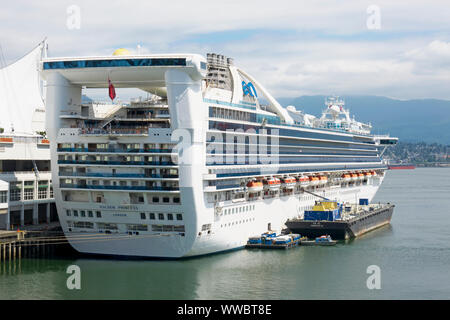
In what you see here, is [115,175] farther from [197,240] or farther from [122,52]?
[122,52]

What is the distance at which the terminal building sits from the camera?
53.6 meters

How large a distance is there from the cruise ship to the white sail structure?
18.6 meters

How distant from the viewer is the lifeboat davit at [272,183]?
55.8 meters

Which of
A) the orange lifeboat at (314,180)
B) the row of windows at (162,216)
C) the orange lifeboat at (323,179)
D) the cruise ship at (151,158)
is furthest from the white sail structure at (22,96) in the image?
the orange lifeboat at (323,179)

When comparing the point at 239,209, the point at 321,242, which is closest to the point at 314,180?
the point at 321,242

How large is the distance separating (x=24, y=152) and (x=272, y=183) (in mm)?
21267

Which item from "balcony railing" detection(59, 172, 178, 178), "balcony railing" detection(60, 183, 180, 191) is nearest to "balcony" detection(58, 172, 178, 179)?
"balcony railing" detection(59, 172, 178, 178)

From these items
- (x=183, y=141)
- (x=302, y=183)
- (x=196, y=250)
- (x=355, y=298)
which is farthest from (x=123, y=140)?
(x=302, y=183)

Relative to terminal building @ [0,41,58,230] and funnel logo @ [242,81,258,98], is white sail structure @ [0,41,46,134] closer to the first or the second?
terminal building @ [0,41,58,230]

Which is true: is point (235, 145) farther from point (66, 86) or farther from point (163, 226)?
point (66, 86)

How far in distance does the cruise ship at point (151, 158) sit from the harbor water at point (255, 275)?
6.52 feet

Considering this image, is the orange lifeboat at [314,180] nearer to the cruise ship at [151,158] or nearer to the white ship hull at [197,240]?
the white ship hull at [197,240]

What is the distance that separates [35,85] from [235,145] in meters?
27.1

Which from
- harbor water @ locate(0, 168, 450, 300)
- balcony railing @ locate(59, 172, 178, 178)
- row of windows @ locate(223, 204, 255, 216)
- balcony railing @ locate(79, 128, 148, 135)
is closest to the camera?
harbor water @ locate(0, 168, 450, 300)
